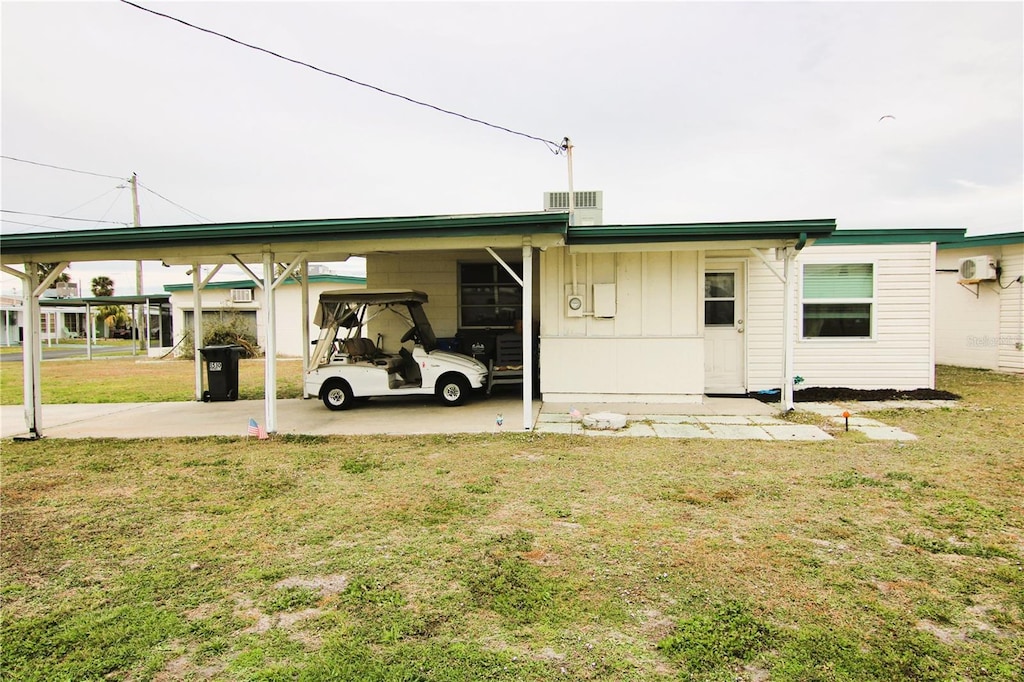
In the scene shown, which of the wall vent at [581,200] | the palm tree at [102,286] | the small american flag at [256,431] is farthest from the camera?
the palm tree at [102,286]

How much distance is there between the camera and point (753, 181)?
16219 mm

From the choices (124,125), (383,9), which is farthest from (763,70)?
(124,125)

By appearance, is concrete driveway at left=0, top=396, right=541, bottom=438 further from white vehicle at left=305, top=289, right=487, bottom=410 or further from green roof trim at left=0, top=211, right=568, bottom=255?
green roof trim at left=0, top=211, right=568, bottom=255

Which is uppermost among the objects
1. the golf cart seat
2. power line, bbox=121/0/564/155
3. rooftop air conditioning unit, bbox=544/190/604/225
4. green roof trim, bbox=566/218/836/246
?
power line, bbox=121/0/564/155

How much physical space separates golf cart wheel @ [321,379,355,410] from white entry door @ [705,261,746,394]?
238 inches

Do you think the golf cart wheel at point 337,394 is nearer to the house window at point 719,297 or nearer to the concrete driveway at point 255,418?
the concrete driveway at point 255,418

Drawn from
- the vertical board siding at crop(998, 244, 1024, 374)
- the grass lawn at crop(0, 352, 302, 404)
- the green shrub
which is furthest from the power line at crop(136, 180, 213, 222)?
the vertical board siding at crop(998, 244, 1024, 374)

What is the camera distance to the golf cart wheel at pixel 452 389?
29.5 ft

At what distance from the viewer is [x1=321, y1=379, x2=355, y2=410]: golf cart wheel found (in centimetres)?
891

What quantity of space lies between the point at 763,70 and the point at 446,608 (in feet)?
41.1

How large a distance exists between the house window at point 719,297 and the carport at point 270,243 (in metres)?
3.90

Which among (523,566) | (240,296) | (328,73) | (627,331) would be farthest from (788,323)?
(240,296)

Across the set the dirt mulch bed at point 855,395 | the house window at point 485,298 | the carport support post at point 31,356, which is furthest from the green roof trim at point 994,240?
the carport support post at point 31,356

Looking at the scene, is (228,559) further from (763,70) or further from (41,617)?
(763,70)
